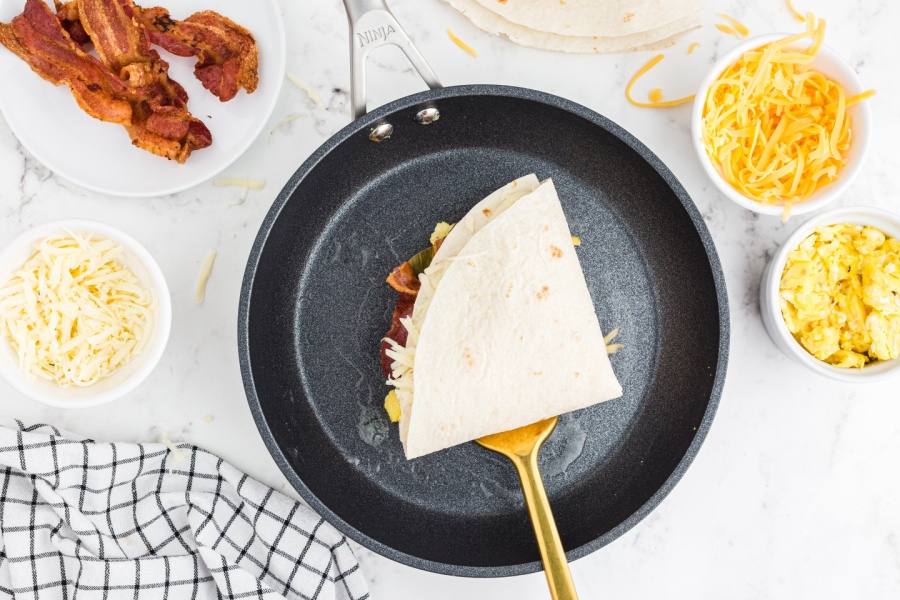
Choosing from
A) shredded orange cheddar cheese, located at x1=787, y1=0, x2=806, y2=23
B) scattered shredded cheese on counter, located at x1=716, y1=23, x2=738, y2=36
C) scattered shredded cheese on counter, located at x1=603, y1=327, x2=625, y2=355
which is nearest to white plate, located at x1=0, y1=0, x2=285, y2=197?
scattered shredded cheese on counter, located at x1=603, y1=327, x2=625, y2=355

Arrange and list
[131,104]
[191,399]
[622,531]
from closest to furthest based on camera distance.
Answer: [622,531], [131,104], [191,399]

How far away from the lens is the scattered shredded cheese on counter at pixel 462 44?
6.18ft

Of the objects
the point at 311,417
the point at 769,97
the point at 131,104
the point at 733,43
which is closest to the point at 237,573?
the point at 311,417

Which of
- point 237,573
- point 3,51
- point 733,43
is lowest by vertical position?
point 237,573

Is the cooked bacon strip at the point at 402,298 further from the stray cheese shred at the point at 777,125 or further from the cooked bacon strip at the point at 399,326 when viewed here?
the stray cheese shred at the point at 777,125

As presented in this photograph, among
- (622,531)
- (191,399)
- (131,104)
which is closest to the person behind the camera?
(622,531)

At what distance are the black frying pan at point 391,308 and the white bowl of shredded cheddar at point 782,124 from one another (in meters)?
0.19

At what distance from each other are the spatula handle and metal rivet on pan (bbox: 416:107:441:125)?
90 centimetres

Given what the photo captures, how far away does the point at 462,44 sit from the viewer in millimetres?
1881

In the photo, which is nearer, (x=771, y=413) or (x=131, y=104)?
(x=131, y=104)

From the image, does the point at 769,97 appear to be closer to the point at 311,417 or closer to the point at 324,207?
the point at 324,207

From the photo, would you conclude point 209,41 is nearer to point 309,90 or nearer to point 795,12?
point 309,90

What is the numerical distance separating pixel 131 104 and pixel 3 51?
365mm

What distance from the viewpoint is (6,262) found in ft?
5.46
